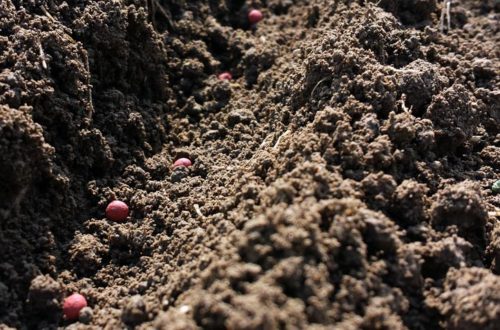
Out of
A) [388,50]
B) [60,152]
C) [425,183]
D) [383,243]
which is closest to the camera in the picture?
[383,243]

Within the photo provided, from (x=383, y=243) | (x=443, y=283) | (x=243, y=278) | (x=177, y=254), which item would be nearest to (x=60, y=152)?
(x=177, y=254)

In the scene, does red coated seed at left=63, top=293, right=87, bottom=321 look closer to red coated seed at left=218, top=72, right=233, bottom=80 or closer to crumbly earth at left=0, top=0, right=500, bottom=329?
crumbly earth at left=0, top=0, right=500, bottom=329

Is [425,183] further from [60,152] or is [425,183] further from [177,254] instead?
[60,152]

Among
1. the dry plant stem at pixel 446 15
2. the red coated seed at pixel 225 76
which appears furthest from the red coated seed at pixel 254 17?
the dry plant stem at pixel 446 15

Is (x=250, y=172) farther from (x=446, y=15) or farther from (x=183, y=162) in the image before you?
(x=446, y=15)

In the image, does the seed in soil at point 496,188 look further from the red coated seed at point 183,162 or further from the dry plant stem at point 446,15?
the red coated seed at point 183,162
